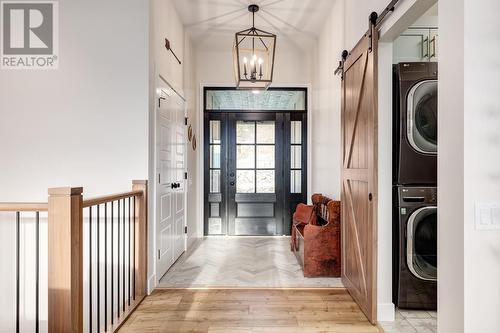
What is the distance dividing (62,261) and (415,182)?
2.59 metres

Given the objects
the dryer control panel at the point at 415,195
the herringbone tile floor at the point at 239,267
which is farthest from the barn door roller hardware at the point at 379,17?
the herringbone tile floor at the point at 239,267

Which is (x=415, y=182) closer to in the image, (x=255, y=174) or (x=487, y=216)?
(x=487, y=216)

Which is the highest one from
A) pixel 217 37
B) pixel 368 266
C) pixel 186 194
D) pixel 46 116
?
pixel 217 37

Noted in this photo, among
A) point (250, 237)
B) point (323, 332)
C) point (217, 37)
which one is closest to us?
point (323, 332)

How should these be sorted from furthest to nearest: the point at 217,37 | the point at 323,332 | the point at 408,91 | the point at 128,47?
the point at 217,37 < the point at 128,47 < the point at 408,91 < the point at 323,332

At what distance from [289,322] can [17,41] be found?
11.5ft

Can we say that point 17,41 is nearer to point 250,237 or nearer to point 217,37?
point 217,37

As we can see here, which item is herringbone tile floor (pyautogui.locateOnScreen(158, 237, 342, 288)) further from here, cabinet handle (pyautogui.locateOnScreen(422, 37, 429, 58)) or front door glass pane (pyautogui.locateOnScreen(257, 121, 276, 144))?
cabinet handle (pyautogui.locateOnScreen(422, 37, 429, 58))

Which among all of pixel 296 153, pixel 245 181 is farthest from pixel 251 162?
pixel 296 153

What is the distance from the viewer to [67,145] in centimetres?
313

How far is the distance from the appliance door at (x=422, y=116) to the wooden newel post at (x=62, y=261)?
2.51 metres

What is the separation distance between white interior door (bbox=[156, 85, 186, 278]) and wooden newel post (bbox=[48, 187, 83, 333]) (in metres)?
1.45

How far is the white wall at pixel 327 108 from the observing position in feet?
12.7

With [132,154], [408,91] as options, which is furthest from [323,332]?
[132,154]
